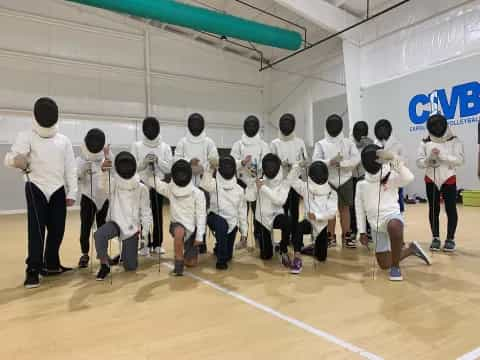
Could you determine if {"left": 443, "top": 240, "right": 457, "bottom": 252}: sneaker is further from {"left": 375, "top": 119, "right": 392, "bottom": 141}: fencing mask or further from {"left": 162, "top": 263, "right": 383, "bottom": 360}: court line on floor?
{"left": 162, "top": 263, "right": 383, "bottom": 360}: court line on floor

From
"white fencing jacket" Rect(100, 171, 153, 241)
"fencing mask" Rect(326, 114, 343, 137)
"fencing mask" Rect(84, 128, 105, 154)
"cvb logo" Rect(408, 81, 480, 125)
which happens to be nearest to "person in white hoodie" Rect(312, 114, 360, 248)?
"fencing mask" Rect(326, 114, 343, 137)

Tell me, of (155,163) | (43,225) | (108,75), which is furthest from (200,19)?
(43,225)

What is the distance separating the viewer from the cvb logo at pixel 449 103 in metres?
6.58

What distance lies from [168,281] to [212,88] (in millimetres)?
8441

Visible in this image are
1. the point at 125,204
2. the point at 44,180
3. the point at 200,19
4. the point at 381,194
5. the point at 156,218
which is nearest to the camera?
the point at 44,180

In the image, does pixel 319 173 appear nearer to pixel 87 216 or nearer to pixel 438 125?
pixel 438 125

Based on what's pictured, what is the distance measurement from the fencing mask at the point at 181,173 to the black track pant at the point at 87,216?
660mm

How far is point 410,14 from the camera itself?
7.35 metres

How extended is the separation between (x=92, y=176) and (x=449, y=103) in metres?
6.87

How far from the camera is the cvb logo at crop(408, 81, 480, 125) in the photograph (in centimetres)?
658

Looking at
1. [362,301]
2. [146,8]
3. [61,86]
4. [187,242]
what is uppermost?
[146,8]

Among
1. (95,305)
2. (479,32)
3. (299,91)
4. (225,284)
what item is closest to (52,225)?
(95,305)

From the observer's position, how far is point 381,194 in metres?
2.64

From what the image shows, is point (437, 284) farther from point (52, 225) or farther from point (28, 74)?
point (28, 74)
